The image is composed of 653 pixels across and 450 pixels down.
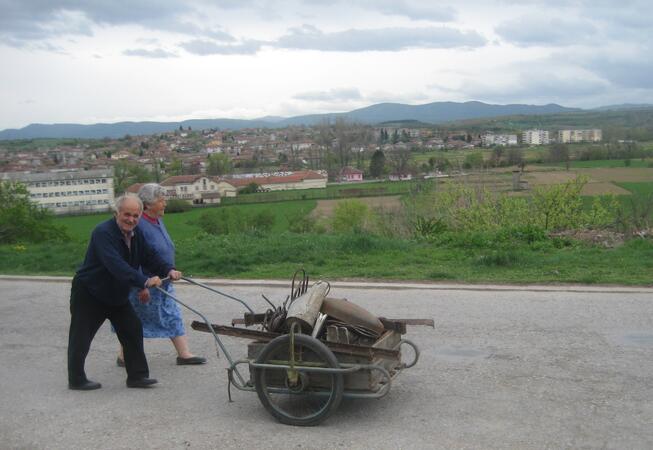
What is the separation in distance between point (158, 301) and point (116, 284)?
0.80 metres

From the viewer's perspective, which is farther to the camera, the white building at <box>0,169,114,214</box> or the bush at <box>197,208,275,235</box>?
the white building at <box>0,169,114,214</box>

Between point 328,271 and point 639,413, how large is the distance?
6.97m

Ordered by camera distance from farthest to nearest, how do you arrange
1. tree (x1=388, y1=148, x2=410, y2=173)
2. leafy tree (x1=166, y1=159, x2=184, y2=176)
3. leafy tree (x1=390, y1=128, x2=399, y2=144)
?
leafy tree (x1=390, y1=128, x2=399, y2=144) → leafy tree (x1=166, y1=159, x2=184, y2=176) → tree (x1=388, y1=148, x2=410, y2=173)

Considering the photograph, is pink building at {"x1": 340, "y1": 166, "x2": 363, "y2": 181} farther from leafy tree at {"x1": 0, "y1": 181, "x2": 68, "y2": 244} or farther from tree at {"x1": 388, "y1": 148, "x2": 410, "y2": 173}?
leafy tree at {"x1": 0, "y1": 181, "x2": 68, "y2": 244}

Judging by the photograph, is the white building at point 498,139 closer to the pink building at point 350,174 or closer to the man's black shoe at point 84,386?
the pink building at point 350,174

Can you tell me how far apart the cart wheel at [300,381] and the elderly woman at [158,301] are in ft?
6.20

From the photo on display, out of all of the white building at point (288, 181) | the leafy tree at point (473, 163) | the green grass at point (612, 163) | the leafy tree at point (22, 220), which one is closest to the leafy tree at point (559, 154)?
the green grass at point (612, 163)

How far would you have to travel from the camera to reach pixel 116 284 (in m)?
6.64

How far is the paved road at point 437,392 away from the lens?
5406mm

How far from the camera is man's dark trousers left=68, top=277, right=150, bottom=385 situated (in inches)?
266

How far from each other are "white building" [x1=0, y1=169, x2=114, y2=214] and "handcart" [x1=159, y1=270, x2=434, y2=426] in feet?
179

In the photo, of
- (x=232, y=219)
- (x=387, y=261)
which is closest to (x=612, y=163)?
(x=232, y=219)

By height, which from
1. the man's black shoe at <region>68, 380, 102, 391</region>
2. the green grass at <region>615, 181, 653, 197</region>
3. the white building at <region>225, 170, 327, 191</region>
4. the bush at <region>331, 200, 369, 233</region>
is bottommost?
the bush at <region>331, 200, 369, 233</region>

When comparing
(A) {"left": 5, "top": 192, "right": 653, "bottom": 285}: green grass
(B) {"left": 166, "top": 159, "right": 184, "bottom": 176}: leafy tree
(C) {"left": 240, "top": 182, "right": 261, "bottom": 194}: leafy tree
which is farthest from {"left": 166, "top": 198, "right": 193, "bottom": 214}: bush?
(A) {"left": 5, "top": 192, "right": 653, "bottom": 285}: green grass
